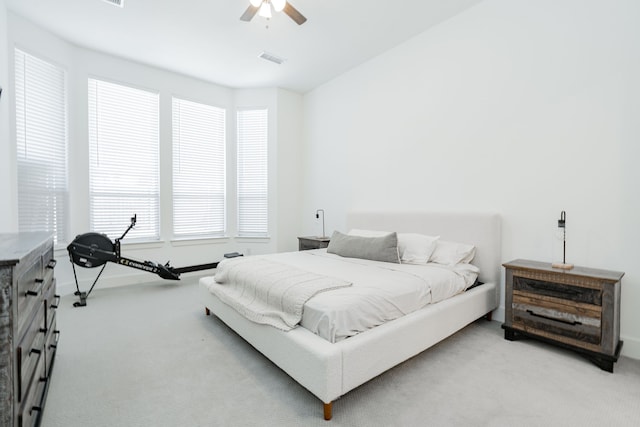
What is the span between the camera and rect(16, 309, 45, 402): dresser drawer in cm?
120

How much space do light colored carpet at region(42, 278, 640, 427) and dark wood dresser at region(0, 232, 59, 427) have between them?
33 cm

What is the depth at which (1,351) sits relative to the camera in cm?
109

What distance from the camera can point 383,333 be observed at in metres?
1.91

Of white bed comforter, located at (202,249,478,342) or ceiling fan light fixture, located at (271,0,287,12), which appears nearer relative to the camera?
white bed comforter, located at (202,249,478,342)

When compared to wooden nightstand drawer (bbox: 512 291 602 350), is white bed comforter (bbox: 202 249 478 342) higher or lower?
higher

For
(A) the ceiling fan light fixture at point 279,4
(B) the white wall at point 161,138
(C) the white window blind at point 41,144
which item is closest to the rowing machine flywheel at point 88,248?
(C) the white window blind at point 41,144

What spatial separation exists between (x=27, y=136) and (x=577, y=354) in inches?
236

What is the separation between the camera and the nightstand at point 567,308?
2.13 m

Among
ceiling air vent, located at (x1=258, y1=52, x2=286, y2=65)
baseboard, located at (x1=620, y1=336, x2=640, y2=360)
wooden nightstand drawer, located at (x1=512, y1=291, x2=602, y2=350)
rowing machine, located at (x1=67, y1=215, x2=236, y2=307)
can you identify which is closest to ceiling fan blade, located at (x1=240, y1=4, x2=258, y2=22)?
ceiling air vent, located at (x1=258, y1=52, x2=286, y2=65)

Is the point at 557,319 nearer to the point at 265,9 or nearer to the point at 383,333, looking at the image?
the point at 383,333

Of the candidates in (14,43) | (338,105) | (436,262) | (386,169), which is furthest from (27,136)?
(436,262)

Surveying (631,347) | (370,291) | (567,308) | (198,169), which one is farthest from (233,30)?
(631,347)

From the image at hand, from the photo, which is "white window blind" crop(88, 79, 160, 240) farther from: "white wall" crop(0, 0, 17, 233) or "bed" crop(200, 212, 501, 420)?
"bed" crop(200, 212, 501, 420)

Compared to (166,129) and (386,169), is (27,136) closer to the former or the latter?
(166,129)
